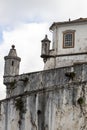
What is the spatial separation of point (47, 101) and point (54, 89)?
0.99m

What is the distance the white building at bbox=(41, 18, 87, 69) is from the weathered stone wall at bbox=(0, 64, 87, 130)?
4493 mm

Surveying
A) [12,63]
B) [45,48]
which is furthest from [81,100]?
[45,48]

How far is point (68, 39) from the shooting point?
38.3 meters

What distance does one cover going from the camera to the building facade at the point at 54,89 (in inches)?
1172

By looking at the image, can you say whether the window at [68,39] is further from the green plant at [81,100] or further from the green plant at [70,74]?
the green plant at [81,100]

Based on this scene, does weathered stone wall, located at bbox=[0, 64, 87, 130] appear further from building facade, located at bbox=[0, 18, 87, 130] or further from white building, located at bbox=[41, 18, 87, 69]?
white building, located at bbox=[41, 18, 87, 69]

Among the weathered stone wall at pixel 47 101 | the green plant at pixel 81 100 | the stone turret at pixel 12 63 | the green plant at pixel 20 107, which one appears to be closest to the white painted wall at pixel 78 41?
the stone turret at pixel 12 63

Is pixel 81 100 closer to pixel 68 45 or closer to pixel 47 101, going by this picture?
pixel 47 101

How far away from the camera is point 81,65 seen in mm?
30156

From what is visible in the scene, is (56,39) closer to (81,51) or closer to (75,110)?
(81,51)

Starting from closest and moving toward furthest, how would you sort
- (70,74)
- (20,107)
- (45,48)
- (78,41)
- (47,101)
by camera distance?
(70,74), (47,101), (20,107), (78,41), (45,48)

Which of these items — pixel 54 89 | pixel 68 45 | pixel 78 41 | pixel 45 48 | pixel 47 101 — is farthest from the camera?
pixel 45 48

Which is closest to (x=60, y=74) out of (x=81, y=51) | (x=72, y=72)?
(x=72, y=72)

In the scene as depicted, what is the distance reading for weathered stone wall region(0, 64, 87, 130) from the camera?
97.1ft
